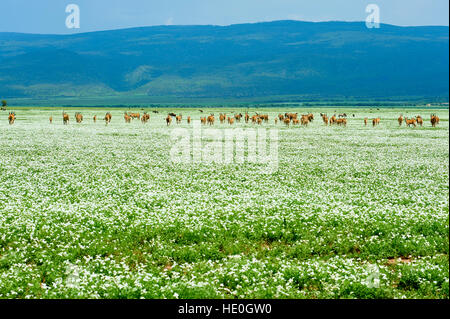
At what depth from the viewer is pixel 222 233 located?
42.9 feet

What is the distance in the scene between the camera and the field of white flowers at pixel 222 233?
9.48 m

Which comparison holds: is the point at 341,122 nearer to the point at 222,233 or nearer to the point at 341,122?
the point at 341,122

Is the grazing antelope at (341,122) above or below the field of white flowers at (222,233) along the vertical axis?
above

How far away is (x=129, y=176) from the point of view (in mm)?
22703

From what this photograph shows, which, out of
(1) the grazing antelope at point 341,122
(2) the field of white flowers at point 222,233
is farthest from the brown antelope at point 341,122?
(2) the field of white flowers at point 222,233

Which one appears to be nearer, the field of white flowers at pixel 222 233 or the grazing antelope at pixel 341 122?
the field of white flowers at pixel 222 233

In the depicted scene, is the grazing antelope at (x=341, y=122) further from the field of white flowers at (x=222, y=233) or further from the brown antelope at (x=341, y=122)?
the field of white flowers at (x=222, y=233)

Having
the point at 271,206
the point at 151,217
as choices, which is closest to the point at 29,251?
the point at 151,217

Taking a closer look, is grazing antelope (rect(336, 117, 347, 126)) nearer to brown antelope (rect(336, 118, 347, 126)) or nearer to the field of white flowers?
brown antelope (rect(336, 118, 347, 126))

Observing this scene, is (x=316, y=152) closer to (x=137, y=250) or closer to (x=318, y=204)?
(x=318, y=204)

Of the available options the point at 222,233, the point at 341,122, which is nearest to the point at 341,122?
the point at 341,122
